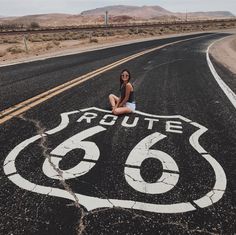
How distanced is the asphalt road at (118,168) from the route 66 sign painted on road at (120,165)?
0.04ft

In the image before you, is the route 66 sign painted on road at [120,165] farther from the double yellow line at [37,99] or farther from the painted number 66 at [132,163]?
the double yellow line at [37,99]

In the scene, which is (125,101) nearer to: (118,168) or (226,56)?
(118,168)

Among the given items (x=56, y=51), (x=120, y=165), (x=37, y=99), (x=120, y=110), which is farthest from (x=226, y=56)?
(x=120, y=165)

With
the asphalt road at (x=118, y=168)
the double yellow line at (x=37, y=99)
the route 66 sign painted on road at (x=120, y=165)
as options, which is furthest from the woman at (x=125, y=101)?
the double yellow line at (x=37, y=99)

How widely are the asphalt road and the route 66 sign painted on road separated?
1 centimetres

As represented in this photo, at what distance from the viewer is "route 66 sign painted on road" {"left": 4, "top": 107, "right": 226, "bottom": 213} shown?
3264 millimetres

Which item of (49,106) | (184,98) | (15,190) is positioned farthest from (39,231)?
(184,98)

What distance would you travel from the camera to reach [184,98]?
7.48 m

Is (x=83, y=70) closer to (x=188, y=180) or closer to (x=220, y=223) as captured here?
(x=188, y=180)

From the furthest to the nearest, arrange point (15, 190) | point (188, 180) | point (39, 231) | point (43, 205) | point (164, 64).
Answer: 1. point (164, 64)
2. point (188, 180)
3. point (15, 190)
4. point (43, 205)
5. point (39, 231)

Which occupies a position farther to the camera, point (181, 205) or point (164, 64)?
point (164, 64)

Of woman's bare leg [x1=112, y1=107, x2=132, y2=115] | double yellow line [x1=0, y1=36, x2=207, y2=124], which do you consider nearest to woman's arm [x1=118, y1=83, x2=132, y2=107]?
woman's bare leg [x1=112, y1=107, x2=132, y2=115]

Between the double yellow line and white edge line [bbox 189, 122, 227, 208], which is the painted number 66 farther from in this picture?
the double yellow line

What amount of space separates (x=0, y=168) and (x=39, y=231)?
133cm
